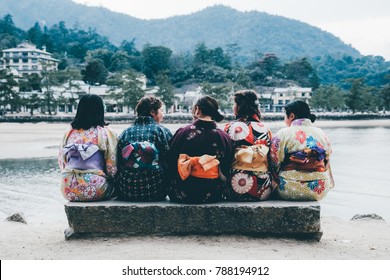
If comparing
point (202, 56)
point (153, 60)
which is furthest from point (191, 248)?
point (202, 56)

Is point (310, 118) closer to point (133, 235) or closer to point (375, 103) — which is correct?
point (133, 235)

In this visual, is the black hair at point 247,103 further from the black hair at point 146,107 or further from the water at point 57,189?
the water at point 57,189

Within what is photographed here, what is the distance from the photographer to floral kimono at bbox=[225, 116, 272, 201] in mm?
4820

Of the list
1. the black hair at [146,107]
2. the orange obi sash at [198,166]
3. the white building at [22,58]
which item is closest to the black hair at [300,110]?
the orange obi sash at [198,166]

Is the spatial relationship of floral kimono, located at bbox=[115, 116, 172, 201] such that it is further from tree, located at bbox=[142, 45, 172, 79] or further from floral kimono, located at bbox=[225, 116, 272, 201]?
tree, located at bbox=[142, 45, 172, 79]

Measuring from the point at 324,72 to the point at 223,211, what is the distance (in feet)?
415

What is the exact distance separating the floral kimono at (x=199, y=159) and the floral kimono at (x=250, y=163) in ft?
0.42

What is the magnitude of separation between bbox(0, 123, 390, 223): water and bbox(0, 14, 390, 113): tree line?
42.4 metres

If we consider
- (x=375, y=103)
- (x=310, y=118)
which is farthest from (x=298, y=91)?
(x=310, y=118)

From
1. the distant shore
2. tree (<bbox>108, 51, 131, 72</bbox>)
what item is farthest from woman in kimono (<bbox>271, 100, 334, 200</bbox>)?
tree (<bbox>108, 51, 131, 72</bbox>)

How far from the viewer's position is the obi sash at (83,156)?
4.86 m

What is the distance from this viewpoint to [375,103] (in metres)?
75.9

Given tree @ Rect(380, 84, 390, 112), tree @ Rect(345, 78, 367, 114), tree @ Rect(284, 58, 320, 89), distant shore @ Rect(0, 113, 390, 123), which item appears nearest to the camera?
distant shore @ Rect(0, 113, 390, 123)

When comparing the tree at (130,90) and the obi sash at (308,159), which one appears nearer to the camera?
the obi sash at (308,159)
